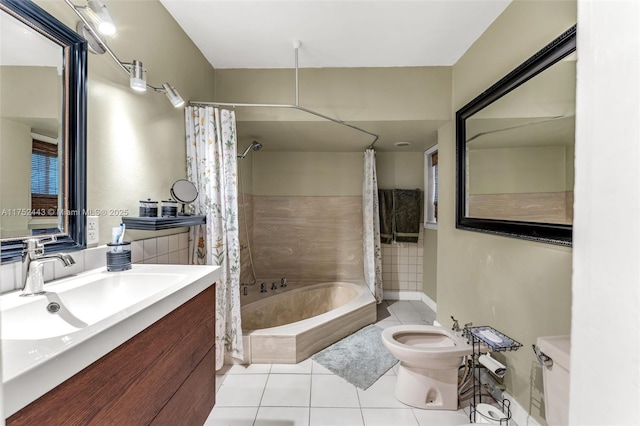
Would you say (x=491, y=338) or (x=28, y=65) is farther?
(x=491, y=338)

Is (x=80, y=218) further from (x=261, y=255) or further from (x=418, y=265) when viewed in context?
(x=418, y=265)

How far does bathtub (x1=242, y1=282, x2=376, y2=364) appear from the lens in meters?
2.10

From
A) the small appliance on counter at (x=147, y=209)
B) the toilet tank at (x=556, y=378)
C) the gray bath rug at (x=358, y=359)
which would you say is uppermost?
the small appliance on counter at (x=147, y=209)

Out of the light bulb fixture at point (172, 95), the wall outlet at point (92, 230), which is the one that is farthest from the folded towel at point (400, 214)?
the wall outlet at point (92, 230)

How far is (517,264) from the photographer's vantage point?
5.08ft

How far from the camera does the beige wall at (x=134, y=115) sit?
1203 mm

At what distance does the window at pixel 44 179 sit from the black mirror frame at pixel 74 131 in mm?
45

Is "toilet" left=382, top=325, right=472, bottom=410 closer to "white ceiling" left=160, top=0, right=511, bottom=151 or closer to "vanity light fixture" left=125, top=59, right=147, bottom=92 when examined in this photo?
"white ceiling" left=160, top=0, right=511, bottom=151

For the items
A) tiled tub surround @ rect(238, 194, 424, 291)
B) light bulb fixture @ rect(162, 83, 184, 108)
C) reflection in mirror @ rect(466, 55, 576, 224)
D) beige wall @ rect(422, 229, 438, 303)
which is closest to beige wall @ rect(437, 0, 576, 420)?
reflection in mirror @ rect(466, 55, 576, 224)

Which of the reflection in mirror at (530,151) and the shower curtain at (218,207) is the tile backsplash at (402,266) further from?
the shower curtain at (218,207)

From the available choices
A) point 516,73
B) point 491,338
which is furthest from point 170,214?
point 516,73

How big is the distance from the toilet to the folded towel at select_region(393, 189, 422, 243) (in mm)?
1690

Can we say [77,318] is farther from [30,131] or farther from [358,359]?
[358,359]

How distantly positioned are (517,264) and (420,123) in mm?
1440
